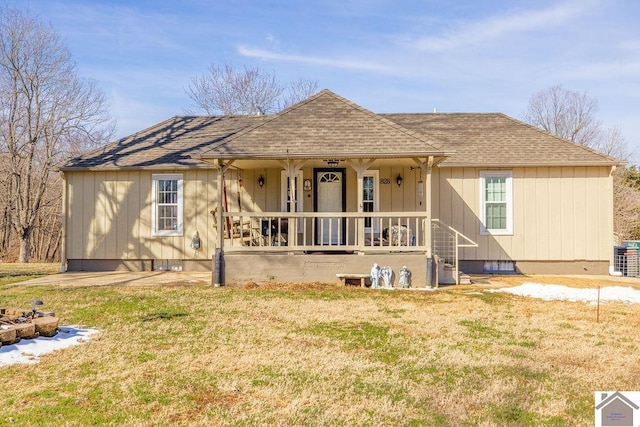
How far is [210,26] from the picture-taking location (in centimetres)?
1988

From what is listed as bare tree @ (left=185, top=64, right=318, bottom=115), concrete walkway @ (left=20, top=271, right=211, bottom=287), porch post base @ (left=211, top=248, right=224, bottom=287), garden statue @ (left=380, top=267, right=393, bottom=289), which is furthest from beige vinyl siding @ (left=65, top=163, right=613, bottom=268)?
bare tree @ (left=185, top=64, right=318, bottom=115)

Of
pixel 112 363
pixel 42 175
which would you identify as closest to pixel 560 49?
pixel 112 363

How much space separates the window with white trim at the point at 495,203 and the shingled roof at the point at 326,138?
2790 mm

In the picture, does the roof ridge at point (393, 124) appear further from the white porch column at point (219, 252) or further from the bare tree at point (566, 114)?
the bare tree at point (566, 114)

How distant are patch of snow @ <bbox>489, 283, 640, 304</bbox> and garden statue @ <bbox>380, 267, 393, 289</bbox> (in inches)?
78.2

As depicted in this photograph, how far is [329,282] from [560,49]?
52.6 ft

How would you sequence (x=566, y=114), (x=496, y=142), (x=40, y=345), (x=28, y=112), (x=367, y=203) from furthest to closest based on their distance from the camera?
(x=566, y=114) → (x=28, y=112) → (x=496, y=142) → (x=367, y=203) → (x=40, y=345)

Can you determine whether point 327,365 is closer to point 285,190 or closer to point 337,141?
point 337,141

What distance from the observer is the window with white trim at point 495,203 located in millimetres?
12062

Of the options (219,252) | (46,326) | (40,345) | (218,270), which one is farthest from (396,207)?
(40,345)

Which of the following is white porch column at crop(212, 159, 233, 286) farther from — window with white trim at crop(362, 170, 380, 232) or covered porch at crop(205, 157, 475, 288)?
window with white trim at crop(362, 170, 380, 232)

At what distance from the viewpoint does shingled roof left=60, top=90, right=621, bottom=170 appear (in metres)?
9.72

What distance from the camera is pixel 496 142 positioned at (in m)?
12.7

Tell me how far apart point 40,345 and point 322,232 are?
21.6 ft
